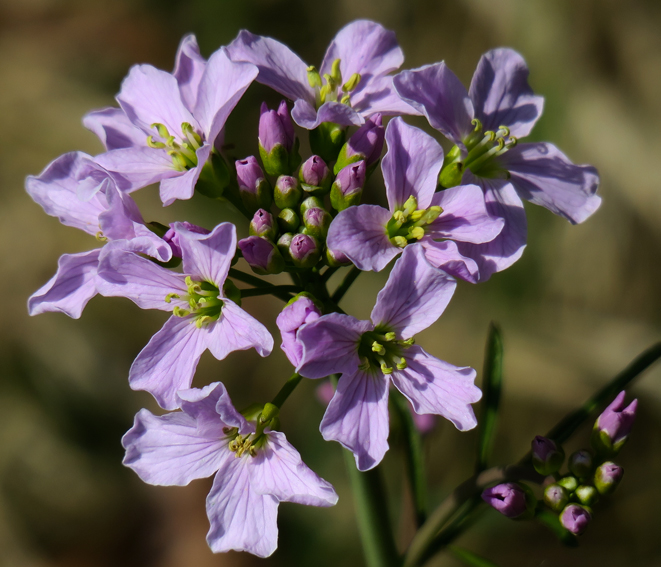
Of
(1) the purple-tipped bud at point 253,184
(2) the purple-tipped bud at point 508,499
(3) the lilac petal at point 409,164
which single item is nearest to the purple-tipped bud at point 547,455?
(2) the purple-tipped bud at point 508,499

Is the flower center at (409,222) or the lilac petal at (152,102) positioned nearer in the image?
the flower center at (409,222)

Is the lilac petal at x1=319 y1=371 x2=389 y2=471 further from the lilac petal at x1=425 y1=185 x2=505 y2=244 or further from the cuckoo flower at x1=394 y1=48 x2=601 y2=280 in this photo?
the cuckoo flower at x1=394 y1=48 x2=601 y2=280

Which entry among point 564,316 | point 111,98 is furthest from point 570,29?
point 111,98

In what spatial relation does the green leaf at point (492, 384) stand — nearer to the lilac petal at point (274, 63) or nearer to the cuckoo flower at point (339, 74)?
the cuckoo flower at point (339, 74)

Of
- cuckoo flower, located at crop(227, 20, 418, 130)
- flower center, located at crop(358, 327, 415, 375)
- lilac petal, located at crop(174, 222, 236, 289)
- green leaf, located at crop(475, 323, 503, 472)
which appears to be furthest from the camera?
green leaf, located at crop(475, 323, 503, 472)

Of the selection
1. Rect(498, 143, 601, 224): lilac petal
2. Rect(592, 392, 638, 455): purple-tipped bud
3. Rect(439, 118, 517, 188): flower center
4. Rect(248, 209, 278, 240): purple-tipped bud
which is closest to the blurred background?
Rect(498, 143, 601, 224): lilac petal
